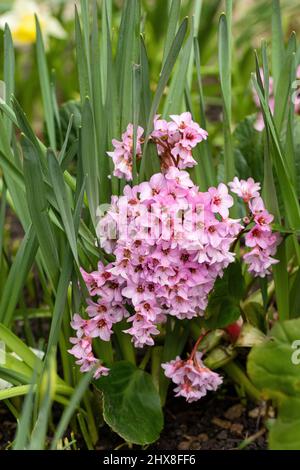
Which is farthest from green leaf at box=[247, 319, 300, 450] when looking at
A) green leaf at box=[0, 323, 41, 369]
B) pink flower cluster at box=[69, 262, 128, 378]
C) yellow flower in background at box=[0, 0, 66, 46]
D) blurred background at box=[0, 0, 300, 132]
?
yellow flower in background at box=[0, 0, 66, 46]

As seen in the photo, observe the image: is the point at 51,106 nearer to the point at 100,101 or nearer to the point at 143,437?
the point at 100,101

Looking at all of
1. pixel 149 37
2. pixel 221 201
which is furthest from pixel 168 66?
pixel 149 37

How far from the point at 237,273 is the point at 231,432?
0.33m

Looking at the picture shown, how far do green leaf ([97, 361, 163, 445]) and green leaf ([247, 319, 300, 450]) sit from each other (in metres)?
0.22

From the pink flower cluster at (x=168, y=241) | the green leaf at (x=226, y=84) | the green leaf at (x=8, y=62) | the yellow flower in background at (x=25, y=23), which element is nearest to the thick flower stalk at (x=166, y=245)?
the pink flower cluster at (x=168, y=241)

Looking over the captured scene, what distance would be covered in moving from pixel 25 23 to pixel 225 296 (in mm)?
1366

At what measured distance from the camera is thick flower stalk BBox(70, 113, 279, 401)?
1.23 metres

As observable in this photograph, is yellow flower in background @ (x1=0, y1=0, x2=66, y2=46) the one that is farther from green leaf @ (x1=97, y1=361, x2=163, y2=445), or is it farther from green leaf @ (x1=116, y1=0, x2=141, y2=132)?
green leaf @ (x1=97, y1=361, x2=163, y2=445)

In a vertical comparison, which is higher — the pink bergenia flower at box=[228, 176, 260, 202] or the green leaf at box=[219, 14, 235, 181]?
the green leaf at box=[219, 14, 235, 181]

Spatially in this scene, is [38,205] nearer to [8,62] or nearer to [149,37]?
[8,62]

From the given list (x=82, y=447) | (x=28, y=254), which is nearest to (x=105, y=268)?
(x=28, y=254)

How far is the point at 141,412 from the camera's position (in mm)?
1359

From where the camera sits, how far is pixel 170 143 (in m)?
1.29

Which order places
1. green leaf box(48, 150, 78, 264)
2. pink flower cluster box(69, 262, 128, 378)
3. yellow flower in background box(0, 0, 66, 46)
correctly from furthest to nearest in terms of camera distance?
yellow flower in background box(0, 0, 66, 46), pink flower cluster box(69, 262, 128, 378), green leaf box(48, 150, 78, 264)
